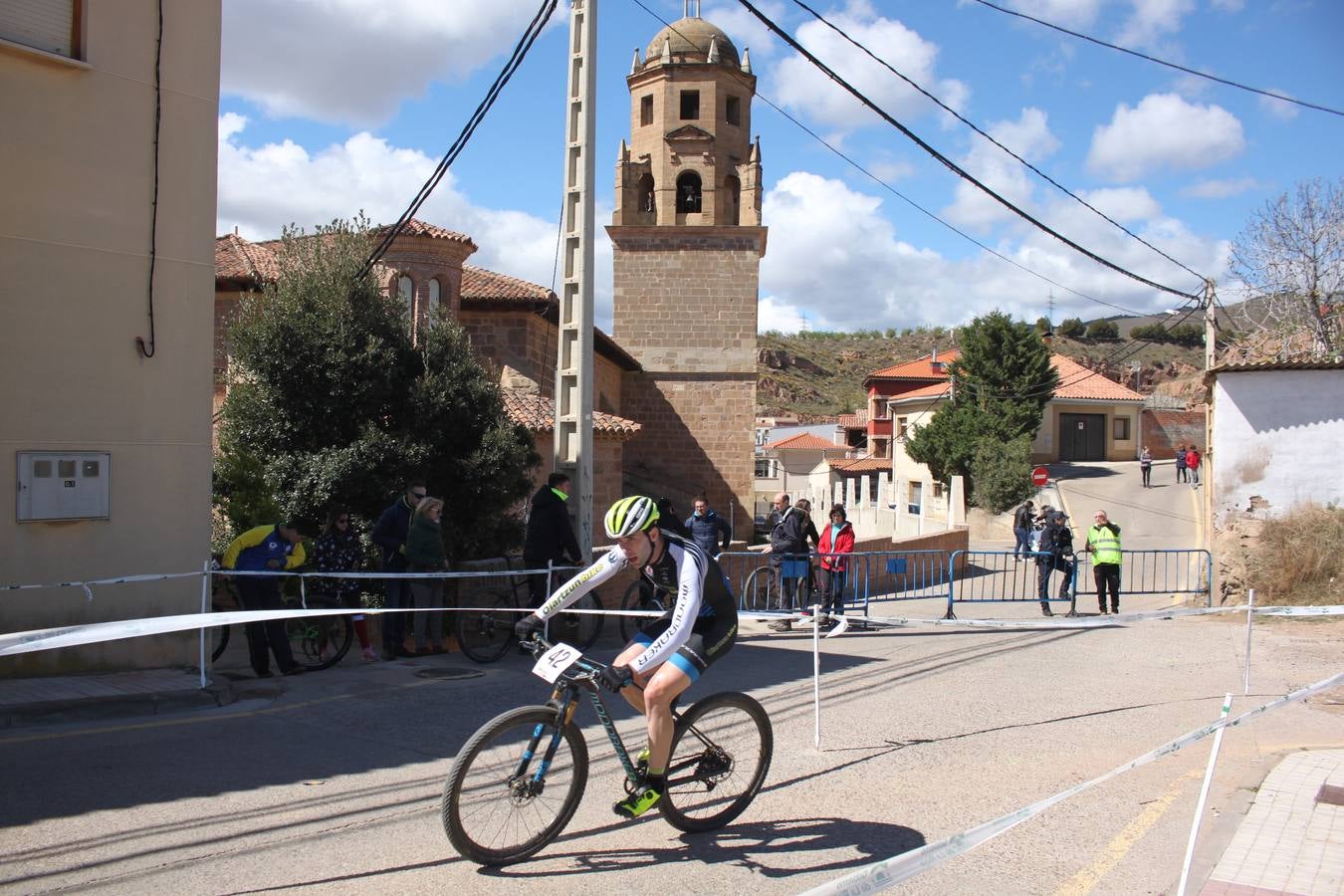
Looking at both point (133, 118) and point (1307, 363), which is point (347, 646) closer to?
point (133, 118)

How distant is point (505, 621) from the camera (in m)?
10.4

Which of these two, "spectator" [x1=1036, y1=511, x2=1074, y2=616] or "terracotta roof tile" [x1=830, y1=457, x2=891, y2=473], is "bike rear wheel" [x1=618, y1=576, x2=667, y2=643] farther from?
"terracotta roof tile" [x1=830, y1=457, x2=891, y2=473]

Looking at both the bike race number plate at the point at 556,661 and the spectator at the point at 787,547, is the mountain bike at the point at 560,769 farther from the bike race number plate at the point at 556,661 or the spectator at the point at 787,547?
the spectator at the point at 787,547

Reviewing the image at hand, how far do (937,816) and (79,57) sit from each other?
894cm

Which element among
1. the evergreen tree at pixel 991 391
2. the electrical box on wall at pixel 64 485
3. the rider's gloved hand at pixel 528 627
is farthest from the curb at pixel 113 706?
the evergreen tree at pixel 991 391

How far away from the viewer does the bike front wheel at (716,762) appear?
5.30 metres

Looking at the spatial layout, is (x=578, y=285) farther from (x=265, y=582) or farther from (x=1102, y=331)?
(x=1102, y=331)

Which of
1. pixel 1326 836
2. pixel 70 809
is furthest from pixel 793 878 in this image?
pixel 70 809

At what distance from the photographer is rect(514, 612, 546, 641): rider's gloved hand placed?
4.92 metres

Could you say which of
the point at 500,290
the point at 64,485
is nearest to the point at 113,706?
the point at 64,485

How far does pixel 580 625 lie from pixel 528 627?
6.74 m

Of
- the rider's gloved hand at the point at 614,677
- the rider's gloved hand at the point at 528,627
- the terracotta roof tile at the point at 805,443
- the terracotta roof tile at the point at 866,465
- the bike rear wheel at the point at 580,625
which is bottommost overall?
the bike rear wheel at the point at 580,625

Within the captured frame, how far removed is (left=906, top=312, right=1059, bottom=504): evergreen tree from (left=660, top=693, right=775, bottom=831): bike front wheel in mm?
40452

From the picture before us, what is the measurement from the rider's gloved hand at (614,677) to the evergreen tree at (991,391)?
41.2m
